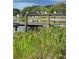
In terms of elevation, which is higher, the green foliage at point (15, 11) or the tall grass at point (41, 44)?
the green foliage at point (15, 11)

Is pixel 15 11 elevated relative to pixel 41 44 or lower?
elevated

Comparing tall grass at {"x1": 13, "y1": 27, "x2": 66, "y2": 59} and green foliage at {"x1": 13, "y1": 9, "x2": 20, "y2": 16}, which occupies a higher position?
green foliage at {"x1": 13, "y1": 9, "x2": 20, "y2": 16}

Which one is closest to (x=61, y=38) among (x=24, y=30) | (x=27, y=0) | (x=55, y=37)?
(x=55, y=37)

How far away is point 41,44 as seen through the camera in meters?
1.80

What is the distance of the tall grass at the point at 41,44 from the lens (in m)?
1.79

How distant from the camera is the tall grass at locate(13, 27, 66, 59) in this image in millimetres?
1793
